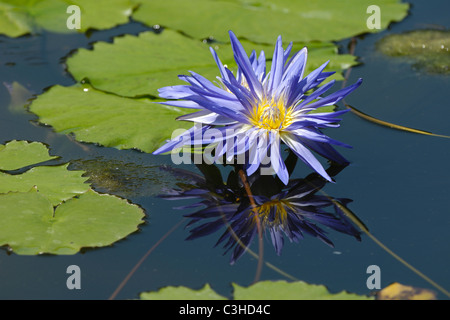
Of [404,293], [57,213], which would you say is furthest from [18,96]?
[404,293]

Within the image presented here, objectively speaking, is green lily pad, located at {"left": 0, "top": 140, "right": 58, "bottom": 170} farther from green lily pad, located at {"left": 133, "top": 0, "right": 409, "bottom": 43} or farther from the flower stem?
green lily pad, located at {"left": 133, "top": 0, "right": 409, "bottom": 43}

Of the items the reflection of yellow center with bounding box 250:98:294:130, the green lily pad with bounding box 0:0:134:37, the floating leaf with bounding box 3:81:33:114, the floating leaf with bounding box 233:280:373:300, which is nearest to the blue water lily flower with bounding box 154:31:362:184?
the reflection of yellow center with bounding box 250:98:294:130

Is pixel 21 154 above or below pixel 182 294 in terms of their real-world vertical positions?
above

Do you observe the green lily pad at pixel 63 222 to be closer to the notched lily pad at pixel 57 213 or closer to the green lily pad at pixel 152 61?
the notched lily pad at pixel 57 213

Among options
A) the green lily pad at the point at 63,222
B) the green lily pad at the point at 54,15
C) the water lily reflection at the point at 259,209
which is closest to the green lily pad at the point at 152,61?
the green lily pad at the point at 54,15

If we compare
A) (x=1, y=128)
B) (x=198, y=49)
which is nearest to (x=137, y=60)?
(x=198, y=49)

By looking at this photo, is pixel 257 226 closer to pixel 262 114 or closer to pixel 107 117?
pixel 262 114

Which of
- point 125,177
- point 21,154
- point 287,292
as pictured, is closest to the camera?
point 287,292
